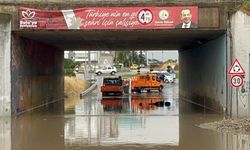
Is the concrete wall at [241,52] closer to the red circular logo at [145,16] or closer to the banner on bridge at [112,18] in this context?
the banner on bridge at [112,18]

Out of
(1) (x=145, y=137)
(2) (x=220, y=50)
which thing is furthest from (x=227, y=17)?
(1) (x=145, y=137)

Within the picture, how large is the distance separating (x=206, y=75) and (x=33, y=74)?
35.4ft

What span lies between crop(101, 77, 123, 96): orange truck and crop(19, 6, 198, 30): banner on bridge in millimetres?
22938

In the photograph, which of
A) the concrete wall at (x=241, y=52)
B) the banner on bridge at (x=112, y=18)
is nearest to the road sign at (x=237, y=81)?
the concrete wall at (x=241, y=52)

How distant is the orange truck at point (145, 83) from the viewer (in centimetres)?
5494

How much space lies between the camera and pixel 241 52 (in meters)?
24.6

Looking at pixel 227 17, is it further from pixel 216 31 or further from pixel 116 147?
pixel 116 147

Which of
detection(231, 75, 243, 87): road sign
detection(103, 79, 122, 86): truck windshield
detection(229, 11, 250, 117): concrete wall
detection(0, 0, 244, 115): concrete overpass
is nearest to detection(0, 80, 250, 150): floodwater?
detection(229, 11, 250, 117): concrete wall

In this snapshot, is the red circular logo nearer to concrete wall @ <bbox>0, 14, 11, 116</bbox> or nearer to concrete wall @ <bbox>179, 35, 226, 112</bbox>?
concrete wall @ <bbox>179, 35, 226, 112</bbox>

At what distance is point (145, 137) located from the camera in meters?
17.4

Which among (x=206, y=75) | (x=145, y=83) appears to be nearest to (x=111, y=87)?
(x=145, y=83)

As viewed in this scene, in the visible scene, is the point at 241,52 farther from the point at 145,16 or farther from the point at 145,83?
the point at 145,83

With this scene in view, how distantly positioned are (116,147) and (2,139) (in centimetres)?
Result: 440

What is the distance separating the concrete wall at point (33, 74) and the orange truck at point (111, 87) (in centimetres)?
598
